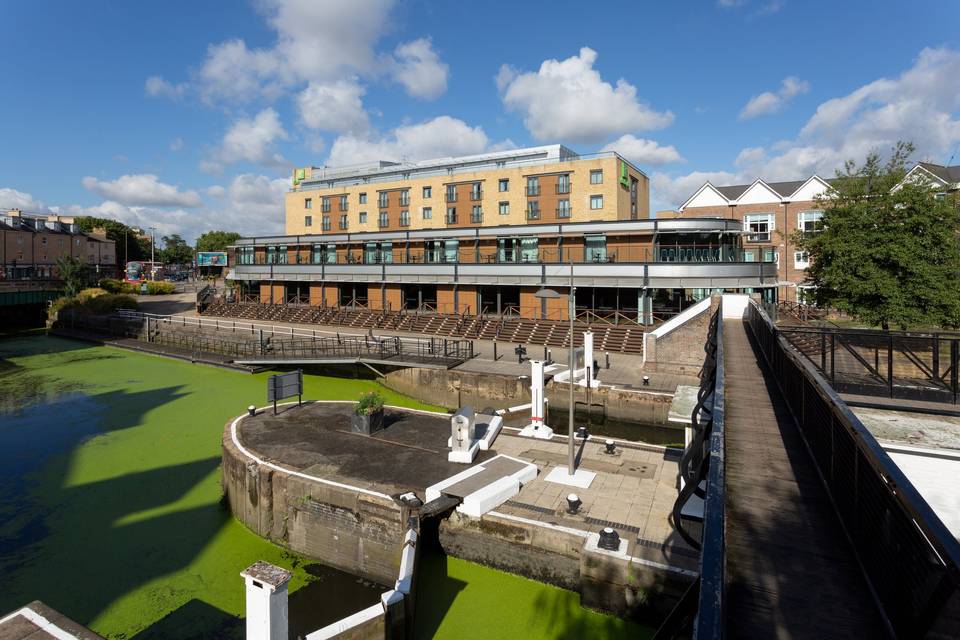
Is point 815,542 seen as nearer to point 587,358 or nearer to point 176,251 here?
point 587,358

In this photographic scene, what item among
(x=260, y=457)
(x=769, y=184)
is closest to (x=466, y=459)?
(x=260, y=457)

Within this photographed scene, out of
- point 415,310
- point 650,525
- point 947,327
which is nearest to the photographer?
point 650,525

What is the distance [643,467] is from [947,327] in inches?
883

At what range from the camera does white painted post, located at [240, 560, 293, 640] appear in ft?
24.2

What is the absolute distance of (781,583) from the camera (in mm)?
4219

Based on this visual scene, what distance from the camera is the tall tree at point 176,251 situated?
14638 cm

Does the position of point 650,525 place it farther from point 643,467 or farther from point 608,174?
point 608,174

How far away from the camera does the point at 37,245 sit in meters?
83.4

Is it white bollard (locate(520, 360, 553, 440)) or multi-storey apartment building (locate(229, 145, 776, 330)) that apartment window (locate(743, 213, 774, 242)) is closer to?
multi-storey apartment building (locate(229, 145, 776, 330))

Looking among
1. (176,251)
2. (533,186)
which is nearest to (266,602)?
(533,186)

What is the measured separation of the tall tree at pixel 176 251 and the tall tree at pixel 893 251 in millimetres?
157663

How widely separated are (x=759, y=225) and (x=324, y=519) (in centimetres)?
5419

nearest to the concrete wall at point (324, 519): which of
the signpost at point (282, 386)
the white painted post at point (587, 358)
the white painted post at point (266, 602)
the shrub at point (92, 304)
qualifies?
the signpost at point (282, 386)

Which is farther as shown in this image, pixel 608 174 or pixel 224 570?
pixel 608 174
